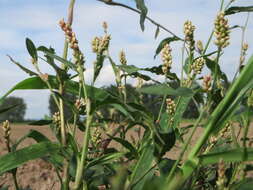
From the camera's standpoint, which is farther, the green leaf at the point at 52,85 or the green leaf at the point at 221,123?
the green leaf at the point at 52,85

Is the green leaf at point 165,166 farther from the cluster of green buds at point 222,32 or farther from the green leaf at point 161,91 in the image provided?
the cluster of green buds at point 222,32

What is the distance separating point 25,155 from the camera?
2.99 feet

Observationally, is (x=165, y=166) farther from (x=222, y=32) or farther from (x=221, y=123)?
(x=222, y=32)

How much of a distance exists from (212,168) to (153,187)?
90 cm

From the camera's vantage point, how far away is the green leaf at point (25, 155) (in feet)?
2.98

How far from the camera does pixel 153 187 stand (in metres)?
0.43

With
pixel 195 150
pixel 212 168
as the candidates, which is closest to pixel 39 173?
pixel 212 168

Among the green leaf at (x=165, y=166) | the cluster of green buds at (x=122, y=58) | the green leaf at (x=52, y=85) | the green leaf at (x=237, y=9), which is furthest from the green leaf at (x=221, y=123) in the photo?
the cluster of green buds at (x=122, y=58)

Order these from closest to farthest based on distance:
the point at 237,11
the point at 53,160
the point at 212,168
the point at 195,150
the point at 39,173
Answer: the point at 195,150, the point at 53,160, the point at 237,11, the point at 212,168, the point at 39,173

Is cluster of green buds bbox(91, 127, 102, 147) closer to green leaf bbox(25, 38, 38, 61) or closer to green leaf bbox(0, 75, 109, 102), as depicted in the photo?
green leaf bbox(0, 75, 109, 102)

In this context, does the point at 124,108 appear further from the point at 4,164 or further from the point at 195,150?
the point at 4,164

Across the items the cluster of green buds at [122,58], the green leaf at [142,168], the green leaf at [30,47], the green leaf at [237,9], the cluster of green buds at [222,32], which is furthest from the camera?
the cluster of green buds at [122,58]

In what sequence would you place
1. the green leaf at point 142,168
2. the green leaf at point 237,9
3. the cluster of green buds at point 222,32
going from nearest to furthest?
the cluster of green buds at point 222,32 → the green leaf at point 142,168 → the green leaf at point 237,9

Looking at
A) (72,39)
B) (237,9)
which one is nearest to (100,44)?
(72,39)
